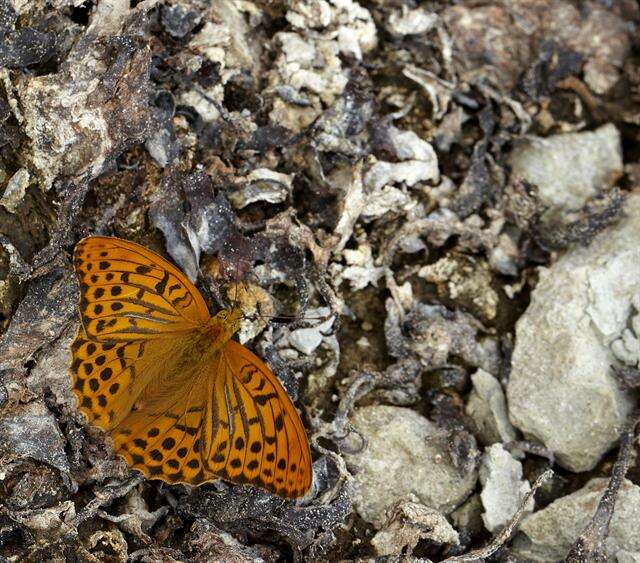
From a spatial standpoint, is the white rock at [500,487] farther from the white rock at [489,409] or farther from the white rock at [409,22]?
the white rock at [409,22]

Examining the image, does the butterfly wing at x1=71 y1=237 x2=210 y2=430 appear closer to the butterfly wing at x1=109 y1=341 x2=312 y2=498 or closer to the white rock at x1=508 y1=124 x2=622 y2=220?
the butterfly wing at x1=109 y1=341 x2=312 y2=498

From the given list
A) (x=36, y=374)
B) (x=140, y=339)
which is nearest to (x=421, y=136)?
(x=140, y=339)

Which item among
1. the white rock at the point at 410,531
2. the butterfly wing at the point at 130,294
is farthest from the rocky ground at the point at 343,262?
the butterfly wing at the point at 130,294

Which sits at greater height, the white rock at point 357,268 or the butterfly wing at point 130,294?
the butterfly wing at point 130,294

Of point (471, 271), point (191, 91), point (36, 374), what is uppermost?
point (191, 91)

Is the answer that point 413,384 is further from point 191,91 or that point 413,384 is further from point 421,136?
point 191,91

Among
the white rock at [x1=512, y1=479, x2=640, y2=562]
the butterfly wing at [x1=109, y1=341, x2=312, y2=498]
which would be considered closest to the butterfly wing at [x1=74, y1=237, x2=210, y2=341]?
the butterfly wing at [x1=109, y1=341, x2=312, y2=498]

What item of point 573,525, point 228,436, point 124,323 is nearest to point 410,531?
point 573,525
